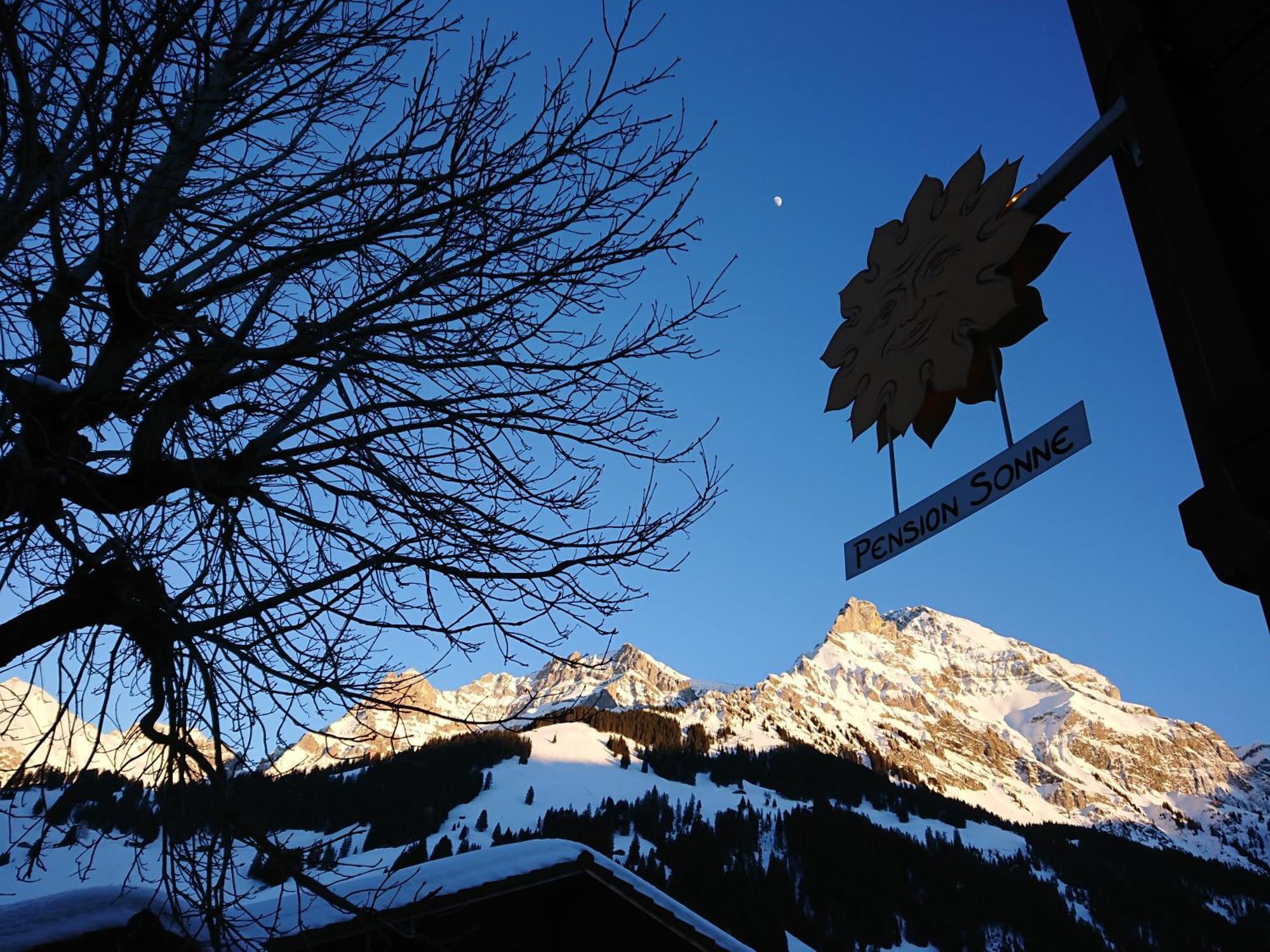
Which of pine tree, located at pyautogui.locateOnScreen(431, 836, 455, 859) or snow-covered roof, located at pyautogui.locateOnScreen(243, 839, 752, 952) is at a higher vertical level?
pine tree, located at pyautogui.locateOnScreen(431, 836, 455, 859)

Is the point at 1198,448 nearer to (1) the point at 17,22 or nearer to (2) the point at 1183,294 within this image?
(2) the point at 1183,294

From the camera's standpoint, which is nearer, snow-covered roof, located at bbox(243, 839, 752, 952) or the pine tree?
snow-covered roof, located at bbox(243, 839, 752, 952)

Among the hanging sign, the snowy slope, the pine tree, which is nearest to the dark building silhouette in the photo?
the hanging sign

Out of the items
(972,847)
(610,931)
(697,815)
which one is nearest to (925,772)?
(972,847)

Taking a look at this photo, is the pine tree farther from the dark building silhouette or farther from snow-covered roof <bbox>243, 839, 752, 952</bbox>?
the dark building silhouette

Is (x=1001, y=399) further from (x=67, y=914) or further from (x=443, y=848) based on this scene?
(x=443, y=848)

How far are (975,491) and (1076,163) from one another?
45.5 inches

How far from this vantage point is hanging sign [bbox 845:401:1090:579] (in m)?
2.50

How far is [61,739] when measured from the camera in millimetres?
3160

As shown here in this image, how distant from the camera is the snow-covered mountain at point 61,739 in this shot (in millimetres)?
2887

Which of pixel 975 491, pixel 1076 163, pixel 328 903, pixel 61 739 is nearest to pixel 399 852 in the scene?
pixel 328 903

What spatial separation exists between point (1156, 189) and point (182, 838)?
12.1 ft

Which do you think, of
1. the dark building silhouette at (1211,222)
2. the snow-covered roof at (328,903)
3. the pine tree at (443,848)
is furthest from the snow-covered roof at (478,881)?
the pine tree at (443,848)

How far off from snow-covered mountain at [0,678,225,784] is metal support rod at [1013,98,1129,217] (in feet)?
12.3
